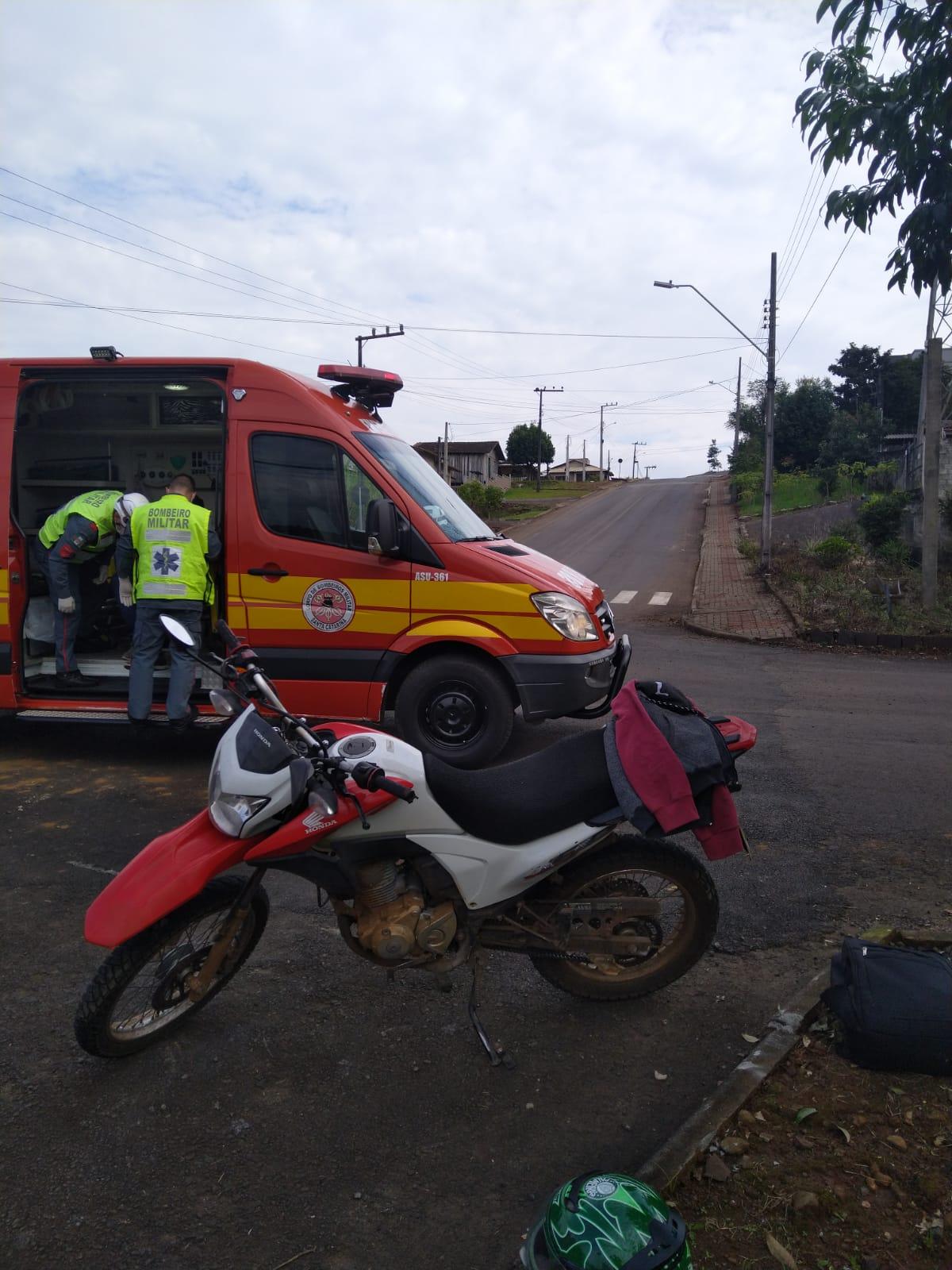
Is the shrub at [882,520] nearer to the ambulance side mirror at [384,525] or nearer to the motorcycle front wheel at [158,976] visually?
the ambulance side mirror at [384,525]

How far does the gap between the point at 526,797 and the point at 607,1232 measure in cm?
144

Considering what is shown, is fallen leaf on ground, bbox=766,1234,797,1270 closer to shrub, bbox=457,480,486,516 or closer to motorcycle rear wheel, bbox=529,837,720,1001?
motorcycle rear wheel, bbox=529,837,720,1001

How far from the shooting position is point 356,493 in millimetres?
6605

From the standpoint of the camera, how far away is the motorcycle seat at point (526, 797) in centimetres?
324

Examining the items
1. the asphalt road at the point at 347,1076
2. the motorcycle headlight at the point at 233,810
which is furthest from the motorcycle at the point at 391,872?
the asphalt road at the point at 347,1076

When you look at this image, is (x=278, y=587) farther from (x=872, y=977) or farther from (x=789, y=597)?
(x=789, y=597)

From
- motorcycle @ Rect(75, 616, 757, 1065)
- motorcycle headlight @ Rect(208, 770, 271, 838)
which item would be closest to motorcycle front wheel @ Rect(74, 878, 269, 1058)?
motorcycle @ Rect(75, 616, 757, 1065)

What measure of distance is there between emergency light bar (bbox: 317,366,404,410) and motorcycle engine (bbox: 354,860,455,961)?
486 centimetres

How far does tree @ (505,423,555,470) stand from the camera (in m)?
91.1

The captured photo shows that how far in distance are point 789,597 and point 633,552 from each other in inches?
547

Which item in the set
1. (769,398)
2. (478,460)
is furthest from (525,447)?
(769,398)

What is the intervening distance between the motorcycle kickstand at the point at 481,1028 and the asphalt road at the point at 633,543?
13.4 m

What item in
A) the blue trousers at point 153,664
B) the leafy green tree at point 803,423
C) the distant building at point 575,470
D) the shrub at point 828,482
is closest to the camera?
the blue trousers at point 153,664

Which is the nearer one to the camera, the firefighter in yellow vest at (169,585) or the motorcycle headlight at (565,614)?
the motorcycle headlight at (565,614)
